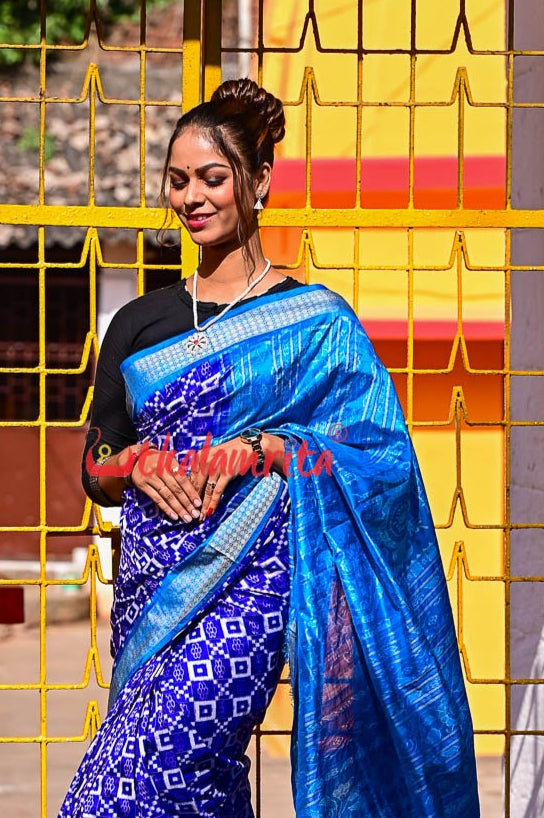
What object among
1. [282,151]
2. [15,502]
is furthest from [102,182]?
[282,151]

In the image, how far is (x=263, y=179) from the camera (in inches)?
109

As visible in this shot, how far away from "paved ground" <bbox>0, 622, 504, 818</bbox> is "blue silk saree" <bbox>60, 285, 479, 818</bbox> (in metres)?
2.01

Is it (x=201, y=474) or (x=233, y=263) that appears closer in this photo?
(x=201, y=474)

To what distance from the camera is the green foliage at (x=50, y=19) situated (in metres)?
12.8

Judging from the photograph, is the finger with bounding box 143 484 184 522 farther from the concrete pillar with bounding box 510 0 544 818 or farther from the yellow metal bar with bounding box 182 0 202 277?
the concrete pillar with bounding box 510 0 544 818

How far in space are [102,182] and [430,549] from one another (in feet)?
28.6

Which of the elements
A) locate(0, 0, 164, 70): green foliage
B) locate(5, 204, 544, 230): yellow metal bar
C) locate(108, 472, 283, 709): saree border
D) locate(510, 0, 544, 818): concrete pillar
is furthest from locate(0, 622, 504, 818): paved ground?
locate(0, 0, 164, 70): green foliage

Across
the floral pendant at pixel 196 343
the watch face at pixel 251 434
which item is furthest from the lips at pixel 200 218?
the watch face at pixel 251 434

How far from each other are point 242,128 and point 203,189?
0.15 metres

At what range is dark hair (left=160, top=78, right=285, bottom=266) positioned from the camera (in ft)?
8.84

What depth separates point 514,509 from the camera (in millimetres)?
4328

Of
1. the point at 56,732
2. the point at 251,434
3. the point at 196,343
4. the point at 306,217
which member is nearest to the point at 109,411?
the point at 196,343

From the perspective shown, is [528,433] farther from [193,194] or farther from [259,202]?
[193,194]

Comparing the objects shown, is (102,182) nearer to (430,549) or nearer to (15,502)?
(15,502)
